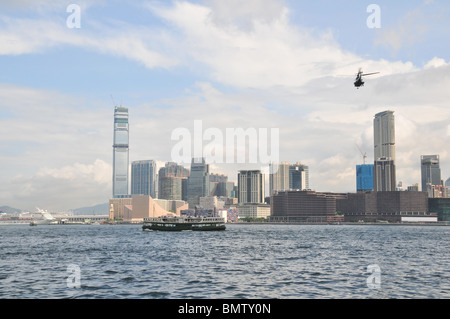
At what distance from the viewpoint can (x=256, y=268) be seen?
49719 millimetres

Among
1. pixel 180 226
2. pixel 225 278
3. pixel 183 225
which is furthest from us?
pixel 180 226

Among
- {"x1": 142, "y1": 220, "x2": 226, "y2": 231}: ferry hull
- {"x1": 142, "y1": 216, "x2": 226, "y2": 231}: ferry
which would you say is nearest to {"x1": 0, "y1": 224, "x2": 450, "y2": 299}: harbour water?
{"x1": 142, "y1": 220, "x2": 226, "y2": 231}: ferry hull

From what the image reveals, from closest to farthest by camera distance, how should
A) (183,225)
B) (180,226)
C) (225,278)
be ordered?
(225,278) < (183,225) < (180,226)

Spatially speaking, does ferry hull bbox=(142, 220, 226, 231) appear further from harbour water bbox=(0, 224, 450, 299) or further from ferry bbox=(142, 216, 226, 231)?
harbour water bbox=(0, 224, 450, 299)

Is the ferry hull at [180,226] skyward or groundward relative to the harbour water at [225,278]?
groundward

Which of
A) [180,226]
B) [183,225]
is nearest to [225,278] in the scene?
[183,225]

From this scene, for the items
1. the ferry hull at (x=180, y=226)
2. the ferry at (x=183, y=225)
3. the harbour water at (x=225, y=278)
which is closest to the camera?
the harbour water at (x=225, y=278)

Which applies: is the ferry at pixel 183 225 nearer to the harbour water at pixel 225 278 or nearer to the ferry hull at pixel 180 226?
the ferry hull at pixel 180 226

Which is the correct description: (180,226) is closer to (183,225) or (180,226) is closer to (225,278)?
(183,225)

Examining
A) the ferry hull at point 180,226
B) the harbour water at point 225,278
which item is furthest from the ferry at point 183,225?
the harbour water at point 225,278
